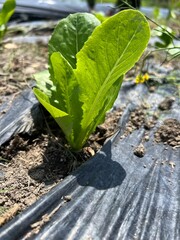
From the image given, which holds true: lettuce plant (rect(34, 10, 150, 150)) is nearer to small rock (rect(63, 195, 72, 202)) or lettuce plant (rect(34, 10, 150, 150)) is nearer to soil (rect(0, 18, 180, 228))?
soil (rect(0, 18, 180, 228))

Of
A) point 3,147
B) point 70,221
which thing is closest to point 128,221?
point 70,221

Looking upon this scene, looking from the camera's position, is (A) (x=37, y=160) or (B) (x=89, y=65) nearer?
(B) (x=89, y=65)

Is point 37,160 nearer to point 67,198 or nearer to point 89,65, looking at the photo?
point 67,198

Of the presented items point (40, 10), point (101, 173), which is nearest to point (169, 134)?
point (101, 173)

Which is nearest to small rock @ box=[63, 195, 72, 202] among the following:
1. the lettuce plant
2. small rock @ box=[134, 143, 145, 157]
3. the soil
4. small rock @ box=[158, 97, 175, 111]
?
the soil

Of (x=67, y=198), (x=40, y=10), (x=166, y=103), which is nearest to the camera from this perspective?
(x=67, y=198)

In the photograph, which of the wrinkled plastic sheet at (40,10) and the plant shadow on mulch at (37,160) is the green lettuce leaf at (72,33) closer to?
the plant shadow on mulch at (37,160)
